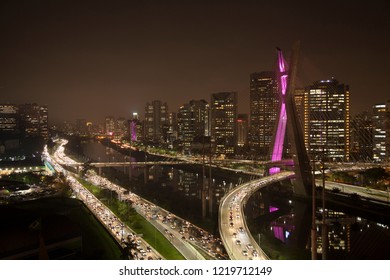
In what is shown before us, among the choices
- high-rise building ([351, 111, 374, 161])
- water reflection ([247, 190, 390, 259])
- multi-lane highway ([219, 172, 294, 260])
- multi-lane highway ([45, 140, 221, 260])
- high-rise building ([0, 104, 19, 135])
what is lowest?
water reflection ([247, 190, 390, 259])

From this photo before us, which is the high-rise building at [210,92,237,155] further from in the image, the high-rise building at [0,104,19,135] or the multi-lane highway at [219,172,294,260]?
the multi-lane highway at [219,172,294,260]

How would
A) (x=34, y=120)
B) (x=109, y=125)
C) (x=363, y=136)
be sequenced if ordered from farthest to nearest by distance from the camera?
(x=109, y=125), (x=34, y=120), (x=363, y=136)

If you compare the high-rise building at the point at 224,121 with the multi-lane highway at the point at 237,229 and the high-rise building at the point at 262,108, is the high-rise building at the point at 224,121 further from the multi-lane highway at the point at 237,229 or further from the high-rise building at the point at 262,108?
the multi-lane highway at the point at 237,229

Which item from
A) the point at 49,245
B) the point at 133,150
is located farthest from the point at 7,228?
the point at 133,150

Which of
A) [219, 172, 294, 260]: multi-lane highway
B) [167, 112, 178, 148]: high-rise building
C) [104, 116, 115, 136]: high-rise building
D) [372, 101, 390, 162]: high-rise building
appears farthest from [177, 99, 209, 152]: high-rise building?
[104, 116, 115, 136]: high-rise building

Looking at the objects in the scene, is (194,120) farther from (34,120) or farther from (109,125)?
(109,125)

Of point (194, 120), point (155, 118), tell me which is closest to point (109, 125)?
point (155, 118)
